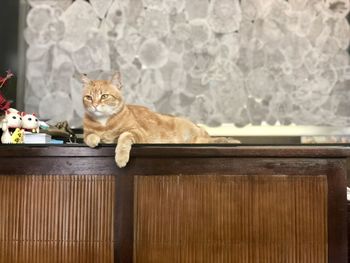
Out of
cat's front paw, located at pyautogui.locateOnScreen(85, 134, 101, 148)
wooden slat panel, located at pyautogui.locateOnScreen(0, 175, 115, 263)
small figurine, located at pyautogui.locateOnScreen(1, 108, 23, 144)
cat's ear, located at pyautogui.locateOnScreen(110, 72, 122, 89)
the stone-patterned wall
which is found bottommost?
wooden slat panel, located at pyautogui.locateOnScreen(0, 175, 115, 263)

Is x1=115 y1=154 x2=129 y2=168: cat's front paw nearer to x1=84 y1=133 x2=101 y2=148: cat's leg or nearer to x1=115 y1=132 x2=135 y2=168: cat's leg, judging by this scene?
x1=115 y1=132 x2=135 y2=168: cat's leg

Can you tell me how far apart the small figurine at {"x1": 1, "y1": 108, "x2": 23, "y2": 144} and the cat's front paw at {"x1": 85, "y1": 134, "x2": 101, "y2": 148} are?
316 mm

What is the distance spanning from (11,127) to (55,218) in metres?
0.43

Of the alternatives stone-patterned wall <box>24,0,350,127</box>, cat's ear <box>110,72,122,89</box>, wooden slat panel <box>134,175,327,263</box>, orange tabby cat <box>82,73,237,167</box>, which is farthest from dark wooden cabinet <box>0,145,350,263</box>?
stone-patterned wall <box>24,0,350,127</box>

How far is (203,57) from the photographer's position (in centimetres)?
242

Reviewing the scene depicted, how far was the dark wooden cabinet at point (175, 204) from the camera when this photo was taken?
1.41 m

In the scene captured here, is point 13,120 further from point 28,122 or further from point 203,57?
point 203,57

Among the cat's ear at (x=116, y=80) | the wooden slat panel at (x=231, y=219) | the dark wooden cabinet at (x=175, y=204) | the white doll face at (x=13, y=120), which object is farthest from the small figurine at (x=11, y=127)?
the wooden slat panel at (x=231, y=219)

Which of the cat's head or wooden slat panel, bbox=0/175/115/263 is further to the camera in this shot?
the cat's head

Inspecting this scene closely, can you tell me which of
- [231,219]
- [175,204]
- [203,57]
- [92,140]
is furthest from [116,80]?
[203,57]

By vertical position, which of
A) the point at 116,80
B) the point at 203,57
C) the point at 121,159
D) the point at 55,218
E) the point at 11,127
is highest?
the point at 203,57

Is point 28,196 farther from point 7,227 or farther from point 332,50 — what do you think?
point 332,50

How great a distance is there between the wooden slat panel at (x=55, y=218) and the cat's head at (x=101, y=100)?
260mm

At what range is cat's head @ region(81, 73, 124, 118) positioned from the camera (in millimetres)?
1574
